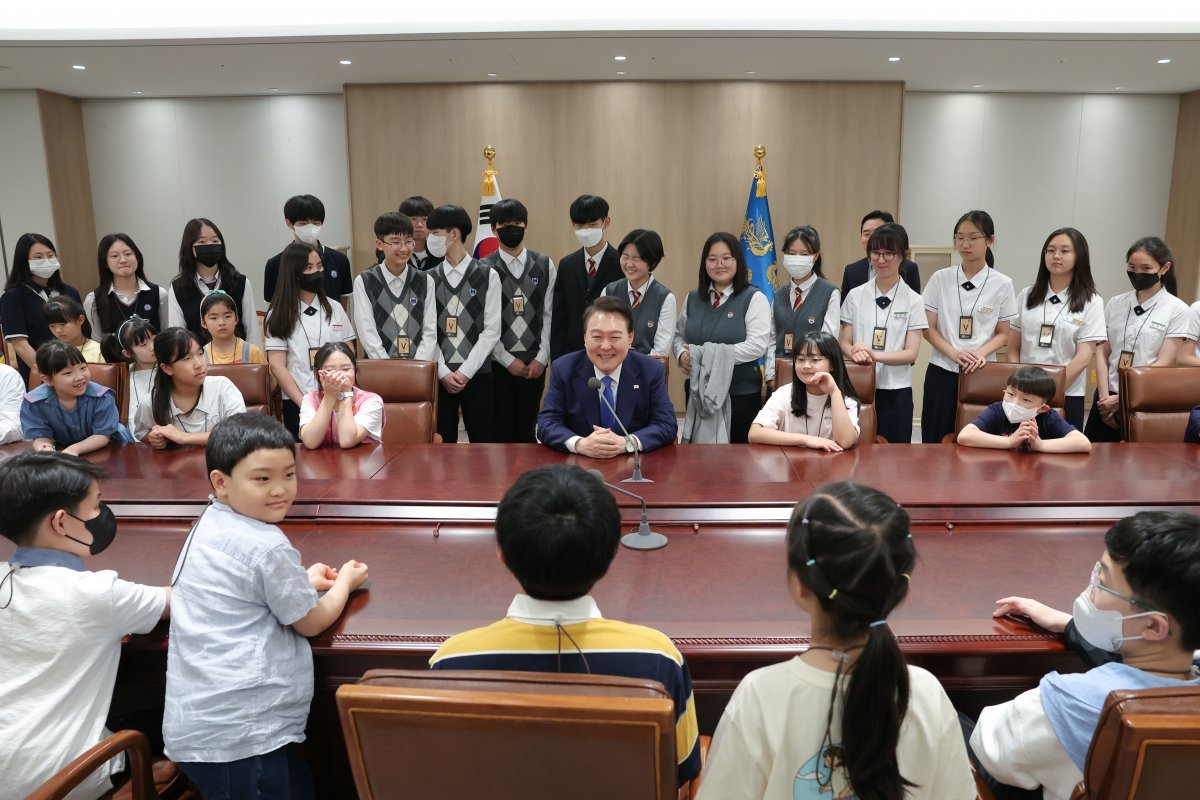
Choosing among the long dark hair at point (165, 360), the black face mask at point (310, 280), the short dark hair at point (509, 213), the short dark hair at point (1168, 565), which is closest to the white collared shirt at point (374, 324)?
the black face mask at point (310, 280)

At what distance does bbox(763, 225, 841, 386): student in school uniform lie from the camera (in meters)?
4.12

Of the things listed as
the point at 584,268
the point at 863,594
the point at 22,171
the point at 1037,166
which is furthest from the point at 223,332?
the point at 1037,166

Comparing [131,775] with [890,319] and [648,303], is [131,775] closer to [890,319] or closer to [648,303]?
[648,303]

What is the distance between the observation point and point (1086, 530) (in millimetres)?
2143

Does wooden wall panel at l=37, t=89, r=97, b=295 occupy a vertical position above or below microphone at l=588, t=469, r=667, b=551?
above

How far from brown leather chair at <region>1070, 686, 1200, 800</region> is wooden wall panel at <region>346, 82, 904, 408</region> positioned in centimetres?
573

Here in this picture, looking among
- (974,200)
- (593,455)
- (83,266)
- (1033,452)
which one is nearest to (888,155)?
(974,200)

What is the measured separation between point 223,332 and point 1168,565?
3.64 meters

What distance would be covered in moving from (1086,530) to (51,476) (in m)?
2.34

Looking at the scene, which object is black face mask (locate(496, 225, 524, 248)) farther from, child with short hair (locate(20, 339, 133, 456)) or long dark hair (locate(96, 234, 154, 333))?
child with short hair (locate(20, 339, 133, 456))

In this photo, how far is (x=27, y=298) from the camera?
14.8 ft

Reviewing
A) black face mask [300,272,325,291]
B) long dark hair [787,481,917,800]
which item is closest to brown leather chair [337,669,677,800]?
long dark hair [787,481,917,800]

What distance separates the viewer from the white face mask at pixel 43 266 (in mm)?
4566

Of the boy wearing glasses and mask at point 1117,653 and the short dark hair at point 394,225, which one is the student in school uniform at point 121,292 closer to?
the short dark hair at point 394,225
